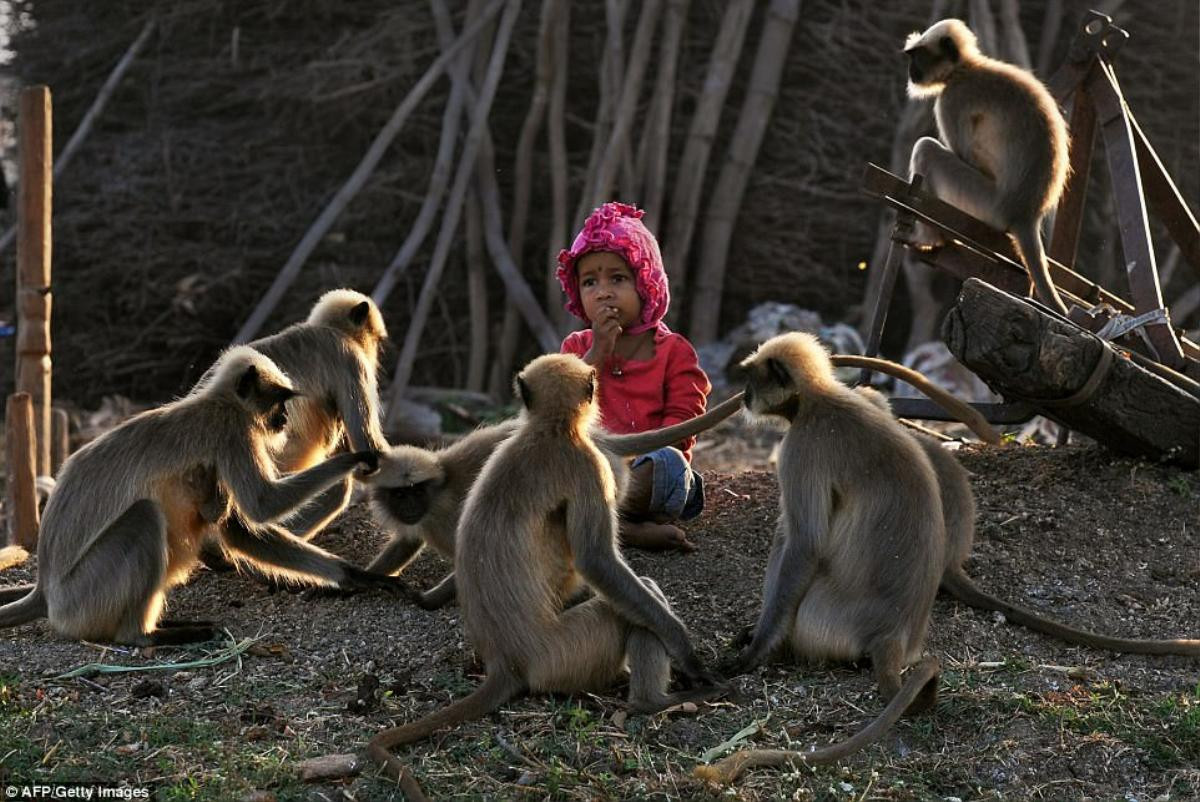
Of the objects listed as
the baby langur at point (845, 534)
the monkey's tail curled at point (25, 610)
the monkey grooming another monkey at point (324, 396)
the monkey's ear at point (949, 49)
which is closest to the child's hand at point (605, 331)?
the monkey grooming another monkey at point (324, 396)

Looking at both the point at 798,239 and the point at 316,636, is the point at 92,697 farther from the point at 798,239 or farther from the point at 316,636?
the point at 798,239

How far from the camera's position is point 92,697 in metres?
4.05

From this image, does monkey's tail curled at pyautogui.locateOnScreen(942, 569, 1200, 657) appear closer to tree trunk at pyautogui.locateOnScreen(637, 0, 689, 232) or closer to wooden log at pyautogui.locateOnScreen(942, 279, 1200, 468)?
wooden log at pyautogui.locateOnScreen(942, 279, 1200, 468)

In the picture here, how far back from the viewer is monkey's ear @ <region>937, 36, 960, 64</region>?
666 centimetres

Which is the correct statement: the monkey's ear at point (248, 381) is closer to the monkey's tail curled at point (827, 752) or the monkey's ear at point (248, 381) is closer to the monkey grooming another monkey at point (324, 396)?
the monkey grooming another monkey at point (324, 396)

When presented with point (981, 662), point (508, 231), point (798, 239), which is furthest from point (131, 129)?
point (981, 662)

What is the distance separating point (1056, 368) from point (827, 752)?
2.14 meters

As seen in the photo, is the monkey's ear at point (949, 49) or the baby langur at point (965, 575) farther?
the monkey's ear at point (949, 49)

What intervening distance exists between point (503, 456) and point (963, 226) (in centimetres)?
301

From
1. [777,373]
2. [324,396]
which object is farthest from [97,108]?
[777,373]

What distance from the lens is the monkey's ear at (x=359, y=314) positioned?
18.0 ft

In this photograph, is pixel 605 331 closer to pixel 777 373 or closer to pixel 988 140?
pixel 777 373

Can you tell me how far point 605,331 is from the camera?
5270mm

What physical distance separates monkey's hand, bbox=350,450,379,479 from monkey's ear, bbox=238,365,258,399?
15.6 inches
